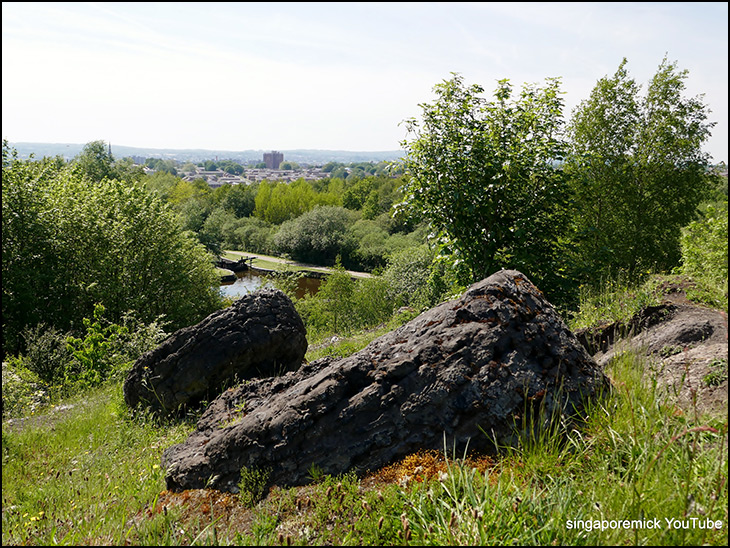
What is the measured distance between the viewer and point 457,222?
809 centimetres

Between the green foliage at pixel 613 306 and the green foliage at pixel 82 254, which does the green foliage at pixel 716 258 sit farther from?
the green foliage at pixel 82 254

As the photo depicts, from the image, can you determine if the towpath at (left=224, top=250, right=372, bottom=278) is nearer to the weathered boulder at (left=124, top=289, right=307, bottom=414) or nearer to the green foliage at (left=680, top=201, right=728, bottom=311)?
the weathered boulder at (left=124, top=289, right=307, bottom=414)

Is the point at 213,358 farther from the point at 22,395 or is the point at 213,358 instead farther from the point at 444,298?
the point at 444,298

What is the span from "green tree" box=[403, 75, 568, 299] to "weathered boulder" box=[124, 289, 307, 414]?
3.37m

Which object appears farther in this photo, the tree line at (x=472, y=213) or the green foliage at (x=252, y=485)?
the tree line at (x=472, y=213)

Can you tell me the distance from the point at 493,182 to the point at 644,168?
1356cm

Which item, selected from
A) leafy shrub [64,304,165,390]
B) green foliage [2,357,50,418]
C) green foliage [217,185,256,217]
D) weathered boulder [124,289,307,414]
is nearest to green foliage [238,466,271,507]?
weathered boulder [124,289,307,414]

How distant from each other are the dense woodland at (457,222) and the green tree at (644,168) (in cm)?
5

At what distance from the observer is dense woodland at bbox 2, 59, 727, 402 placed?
8102 mm

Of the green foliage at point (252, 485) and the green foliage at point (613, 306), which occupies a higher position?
the green foliage at point (613, 306)

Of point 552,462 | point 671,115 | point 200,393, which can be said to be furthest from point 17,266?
point 671,115

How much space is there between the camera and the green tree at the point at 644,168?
1792 centimetres

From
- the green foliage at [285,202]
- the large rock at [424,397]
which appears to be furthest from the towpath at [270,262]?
the large rock at [424,397]

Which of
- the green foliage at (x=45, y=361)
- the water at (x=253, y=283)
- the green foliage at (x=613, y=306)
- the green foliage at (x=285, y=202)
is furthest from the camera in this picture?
the green foliage at (x=285, y=202)
